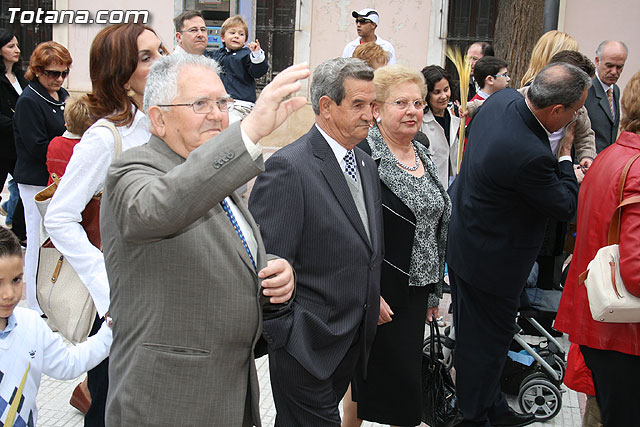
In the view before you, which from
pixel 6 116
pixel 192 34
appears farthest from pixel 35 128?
pixel 192 34

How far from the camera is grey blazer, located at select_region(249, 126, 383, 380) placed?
2770 millimetres

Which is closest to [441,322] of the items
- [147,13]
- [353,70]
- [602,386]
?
[602,386]

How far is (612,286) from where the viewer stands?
283cm

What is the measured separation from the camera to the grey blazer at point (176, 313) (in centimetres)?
195

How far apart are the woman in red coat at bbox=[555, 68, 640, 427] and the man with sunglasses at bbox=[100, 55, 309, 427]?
1.50 metres

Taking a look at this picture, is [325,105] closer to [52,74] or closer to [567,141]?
[567,141]

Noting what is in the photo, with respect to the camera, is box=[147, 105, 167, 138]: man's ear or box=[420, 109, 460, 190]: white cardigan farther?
box=[420, 109, 460, 190]: white cardigan

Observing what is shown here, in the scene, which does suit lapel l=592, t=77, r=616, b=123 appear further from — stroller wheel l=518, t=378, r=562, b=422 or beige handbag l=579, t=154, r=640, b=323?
beige handbag l=579, t=154, r=640, b=323

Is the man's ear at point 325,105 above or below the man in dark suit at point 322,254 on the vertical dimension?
above

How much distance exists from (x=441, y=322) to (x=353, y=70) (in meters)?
3.32

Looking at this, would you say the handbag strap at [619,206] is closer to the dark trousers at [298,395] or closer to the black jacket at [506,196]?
the black jacket at [506,196]

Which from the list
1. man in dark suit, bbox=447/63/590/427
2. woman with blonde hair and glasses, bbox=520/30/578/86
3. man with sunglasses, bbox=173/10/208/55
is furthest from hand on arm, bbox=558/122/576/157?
man with sunglasses, bbox=173/10/208/55

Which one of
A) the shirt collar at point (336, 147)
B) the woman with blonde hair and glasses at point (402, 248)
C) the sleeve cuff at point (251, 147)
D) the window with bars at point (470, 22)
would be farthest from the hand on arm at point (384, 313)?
the window with bars at point (470, 22)

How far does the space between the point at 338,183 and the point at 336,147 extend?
0.23m
